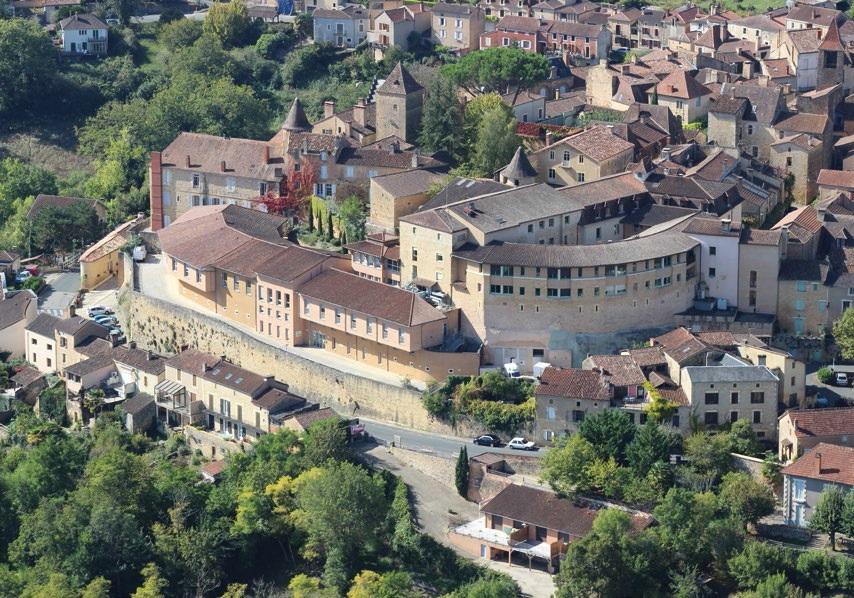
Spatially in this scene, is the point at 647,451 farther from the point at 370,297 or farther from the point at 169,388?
the point at 169,388

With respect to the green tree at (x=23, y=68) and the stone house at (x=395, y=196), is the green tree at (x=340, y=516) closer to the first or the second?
the stone house at (x=395, y=196)

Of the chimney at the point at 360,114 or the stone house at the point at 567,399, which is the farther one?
the chimney at the point at 360,114

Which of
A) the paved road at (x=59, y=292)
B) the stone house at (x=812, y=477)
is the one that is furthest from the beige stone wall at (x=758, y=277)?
the paved road at (x=59, y=292)

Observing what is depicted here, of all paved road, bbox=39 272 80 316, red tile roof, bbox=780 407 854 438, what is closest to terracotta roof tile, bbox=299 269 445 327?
red tile roof, bbox=780 407 854 438

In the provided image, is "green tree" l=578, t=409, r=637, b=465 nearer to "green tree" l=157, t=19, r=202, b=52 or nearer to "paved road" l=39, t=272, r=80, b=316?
"paved road" l=39, t=272, r=80, b=316

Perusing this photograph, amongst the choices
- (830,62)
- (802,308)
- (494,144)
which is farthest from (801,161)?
(494,144)

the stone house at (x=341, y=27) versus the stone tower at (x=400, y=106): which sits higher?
the stone house at (x=341, y=27)

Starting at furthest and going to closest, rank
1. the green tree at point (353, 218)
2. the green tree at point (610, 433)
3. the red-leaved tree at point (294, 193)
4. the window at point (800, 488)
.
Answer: the red-leaved tree at point (294, 193), the green tree at point (353, 218), the green tree at point (610, 433), the window at point (800, 488)

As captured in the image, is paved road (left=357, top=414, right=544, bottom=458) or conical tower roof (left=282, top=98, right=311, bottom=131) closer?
paved road (left=357, top=414, right=544, bottom=458)
